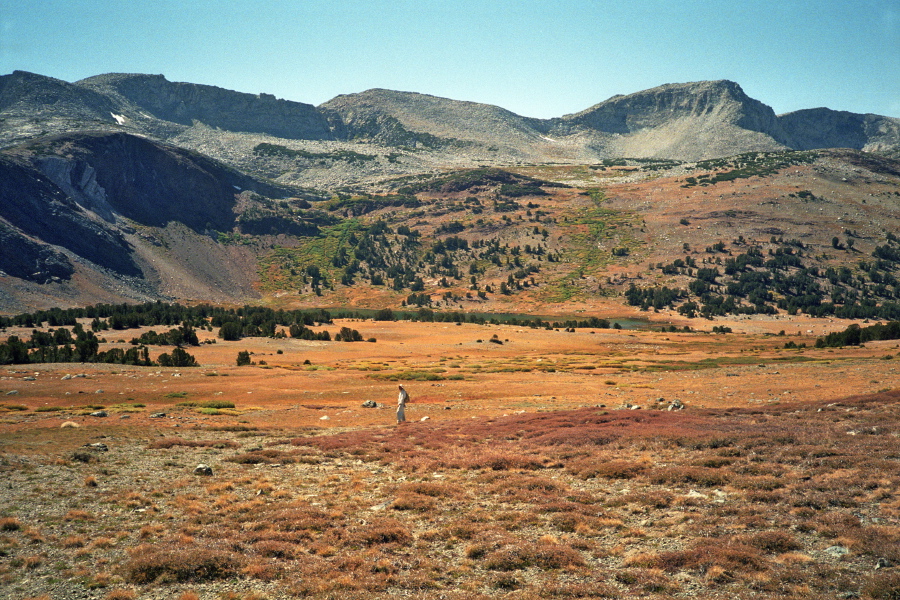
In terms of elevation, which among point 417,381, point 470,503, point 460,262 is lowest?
point 417,381

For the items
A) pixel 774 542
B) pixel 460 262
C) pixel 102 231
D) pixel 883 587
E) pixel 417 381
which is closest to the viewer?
pixel 883 587

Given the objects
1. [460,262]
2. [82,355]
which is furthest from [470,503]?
[460,262]

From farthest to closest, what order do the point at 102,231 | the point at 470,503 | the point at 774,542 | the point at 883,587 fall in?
the point at 102,231, the point at 470,503, the point at 774,542, the point at 883,587

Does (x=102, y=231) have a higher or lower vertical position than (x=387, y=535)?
higher

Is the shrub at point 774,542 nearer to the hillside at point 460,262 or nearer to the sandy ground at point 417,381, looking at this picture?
the sandy ground at point 417,381

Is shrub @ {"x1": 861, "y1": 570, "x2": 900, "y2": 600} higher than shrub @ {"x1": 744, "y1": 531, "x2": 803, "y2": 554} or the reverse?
higher

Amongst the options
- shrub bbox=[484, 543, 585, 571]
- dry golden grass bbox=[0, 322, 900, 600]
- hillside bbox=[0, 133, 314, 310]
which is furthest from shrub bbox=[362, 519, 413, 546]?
hillside bbox=[0, 133, 314, 310]

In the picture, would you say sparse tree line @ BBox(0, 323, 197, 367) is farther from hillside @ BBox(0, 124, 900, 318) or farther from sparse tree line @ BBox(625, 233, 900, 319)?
sparse tree line @ BBox(625, 233, 900, 319)

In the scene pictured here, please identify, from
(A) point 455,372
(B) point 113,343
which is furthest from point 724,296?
(B) point 113,343

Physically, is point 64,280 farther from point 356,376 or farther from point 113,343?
point 356,376

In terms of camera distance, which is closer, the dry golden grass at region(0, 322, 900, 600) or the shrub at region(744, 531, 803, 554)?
the dry golden grass at region(0, 322, 900, 600)

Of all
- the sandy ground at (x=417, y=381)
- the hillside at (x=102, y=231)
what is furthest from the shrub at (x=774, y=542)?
the hillside at (x=102, y=231)

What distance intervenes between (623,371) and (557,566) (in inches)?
1954

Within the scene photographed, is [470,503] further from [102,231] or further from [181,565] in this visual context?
[102,231]
